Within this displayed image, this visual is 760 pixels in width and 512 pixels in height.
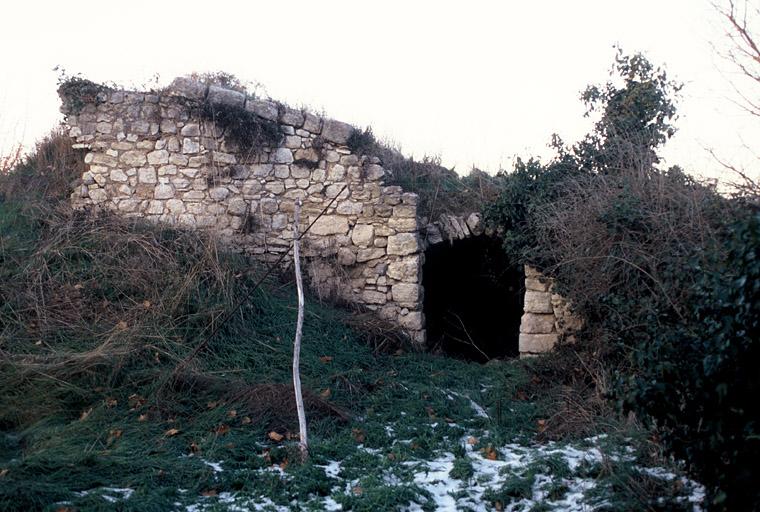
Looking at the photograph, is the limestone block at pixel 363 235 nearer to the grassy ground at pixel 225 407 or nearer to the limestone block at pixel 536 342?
the grassy ground at pixel 225 407

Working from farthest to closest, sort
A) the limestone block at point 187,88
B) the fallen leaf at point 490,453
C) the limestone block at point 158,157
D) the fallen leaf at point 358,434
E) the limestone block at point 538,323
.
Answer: the limestone block at point 158,157, the limestone block at point 187,88, the limestone block at point 538,323, the fallen leaf at point 358,434, the fallen leaf at point 490,453

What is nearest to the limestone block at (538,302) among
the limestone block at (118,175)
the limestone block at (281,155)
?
the limestone block at (281,155)

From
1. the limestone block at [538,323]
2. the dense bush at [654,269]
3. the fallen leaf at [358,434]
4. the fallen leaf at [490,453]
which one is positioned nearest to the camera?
the dense bush at [654,269]

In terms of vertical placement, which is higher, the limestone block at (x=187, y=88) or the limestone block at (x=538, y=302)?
the limestone block at (x=187, y=88)

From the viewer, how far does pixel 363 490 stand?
500cm

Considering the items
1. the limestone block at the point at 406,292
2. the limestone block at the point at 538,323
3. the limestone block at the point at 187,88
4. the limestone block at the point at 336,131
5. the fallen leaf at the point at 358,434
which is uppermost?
the limestone block at the point at 187,88

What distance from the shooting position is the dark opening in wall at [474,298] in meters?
11.1

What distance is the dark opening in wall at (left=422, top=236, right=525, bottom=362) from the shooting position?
1110 cm

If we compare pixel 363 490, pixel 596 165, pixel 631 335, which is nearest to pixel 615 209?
pixel 631 335

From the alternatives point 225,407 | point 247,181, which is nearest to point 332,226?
point 247,181

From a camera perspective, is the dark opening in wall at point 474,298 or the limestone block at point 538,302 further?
the dark opening in wall at point 474,298

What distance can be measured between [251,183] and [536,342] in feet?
14.2

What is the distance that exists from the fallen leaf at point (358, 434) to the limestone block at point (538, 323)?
367cm

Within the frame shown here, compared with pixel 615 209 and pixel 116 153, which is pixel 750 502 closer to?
pixel 615 209
